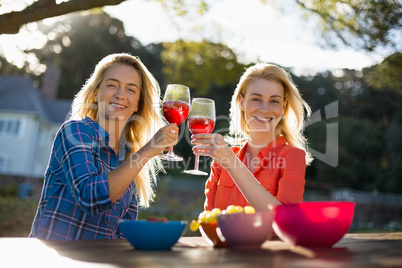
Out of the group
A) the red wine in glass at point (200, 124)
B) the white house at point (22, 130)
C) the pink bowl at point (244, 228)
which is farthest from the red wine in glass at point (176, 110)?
the white house at point (22, 130)

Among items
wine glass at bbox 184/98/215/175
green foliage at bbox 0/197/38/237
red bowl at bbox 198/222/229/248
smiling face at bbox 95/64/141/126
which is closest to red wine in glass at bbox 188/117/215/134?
wine glass at bbox 184/98/215/175

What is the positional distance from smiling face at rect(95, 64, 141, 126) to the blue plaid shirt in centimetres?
20

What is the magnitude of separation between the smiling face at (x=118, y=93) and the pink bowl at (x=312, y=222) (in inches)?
64.8

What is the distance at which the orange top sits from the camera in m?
2.91

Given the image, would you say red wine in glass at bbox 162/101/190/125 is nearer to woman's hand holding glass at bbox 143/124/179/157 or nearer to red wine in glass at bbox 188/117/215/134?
red wine in glass at bbox 188/117/215/134

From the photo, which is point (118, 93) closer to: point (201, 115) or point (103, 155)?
point (103, 155)

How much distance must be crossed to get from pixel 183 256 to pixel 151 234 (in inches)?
7.6

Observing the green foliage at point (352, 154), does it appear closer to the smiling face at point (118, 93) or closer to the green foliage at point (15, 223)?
the green foliage at point (15, 223)

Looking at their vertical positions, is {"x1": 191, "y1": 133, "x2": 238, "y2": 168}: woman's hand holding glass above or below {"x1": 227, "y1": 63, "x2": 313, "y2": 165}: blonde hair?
below

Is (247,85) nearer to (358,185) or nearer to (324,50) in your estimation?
(324,50)

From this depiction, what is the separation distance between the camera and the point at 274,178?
312cm

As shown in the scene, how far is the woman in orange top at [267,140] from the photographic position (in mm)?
3057

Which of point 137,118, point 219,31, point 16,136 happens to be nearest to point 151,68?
point 16,136

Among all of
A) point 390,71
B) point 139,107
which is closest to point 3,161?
point 390,71
